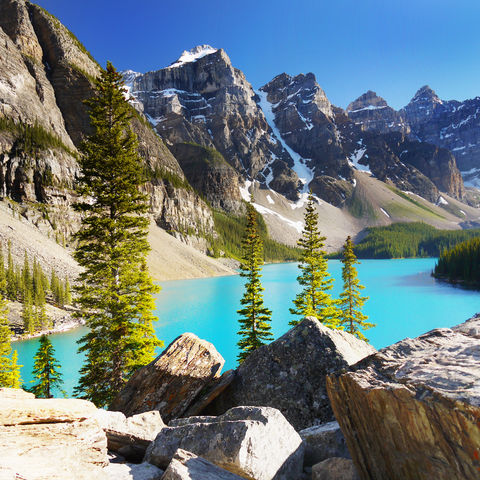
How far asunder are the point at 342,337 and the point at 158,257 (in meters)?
117

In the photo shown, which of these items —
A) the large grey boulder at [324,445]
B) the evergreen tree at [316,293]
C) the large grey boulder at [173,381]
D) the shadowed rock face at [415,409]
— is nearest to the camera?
the shadowed rock face at [415,409]

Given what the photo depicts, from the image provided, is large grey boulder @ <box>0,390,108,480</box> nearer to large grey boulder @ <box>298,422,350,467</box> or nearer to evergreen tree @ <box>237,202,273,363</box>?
large grey boulder @ <box>298,422,350,467</box>

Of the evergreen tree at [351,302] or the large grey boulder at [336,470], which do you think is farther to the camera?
the evergreen tree at [351,302]

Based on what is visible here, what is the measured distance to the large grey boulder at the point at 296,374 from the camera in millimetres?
7355

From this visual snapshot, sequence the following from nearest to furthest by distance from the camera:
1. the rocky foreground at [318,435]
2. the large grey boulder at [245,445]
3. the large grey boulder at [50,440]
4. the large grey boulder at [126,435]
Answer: the rocky foreground at [318,435] < the large grey boulder at [50,440] < the large grey boulder at [245,445] < the large grey boulder at [126,435]

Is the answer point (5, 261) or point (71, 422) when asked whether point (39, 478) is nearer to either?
point (71, 422)

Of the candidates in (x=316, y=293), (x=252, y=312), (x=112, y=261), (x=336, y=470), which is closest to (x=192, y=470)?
Answer: (x=336, y=470)

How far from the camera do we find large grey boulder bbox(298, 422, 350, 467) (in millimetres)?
4744

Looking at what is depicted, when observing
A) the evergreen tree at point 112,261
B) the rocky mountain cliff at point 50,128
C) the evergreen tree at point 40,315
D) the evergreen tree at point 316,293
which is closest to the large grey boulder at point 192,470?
the evergreen tree at point 112,261

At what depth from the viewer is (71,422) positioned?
432cm

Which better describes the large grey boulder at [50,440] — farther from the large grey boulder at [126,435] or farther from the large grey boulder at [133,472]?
the large grey boulder at [126,435]

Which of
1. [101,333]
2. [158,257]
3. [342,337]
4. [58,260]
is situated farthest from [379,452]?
[158,257]

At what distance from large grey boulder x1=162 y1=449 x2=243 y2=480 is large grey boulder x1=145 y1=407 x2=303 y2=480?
0.16m

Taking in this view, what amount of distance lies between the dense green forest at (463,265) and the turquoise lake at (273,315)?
862 centimetres
